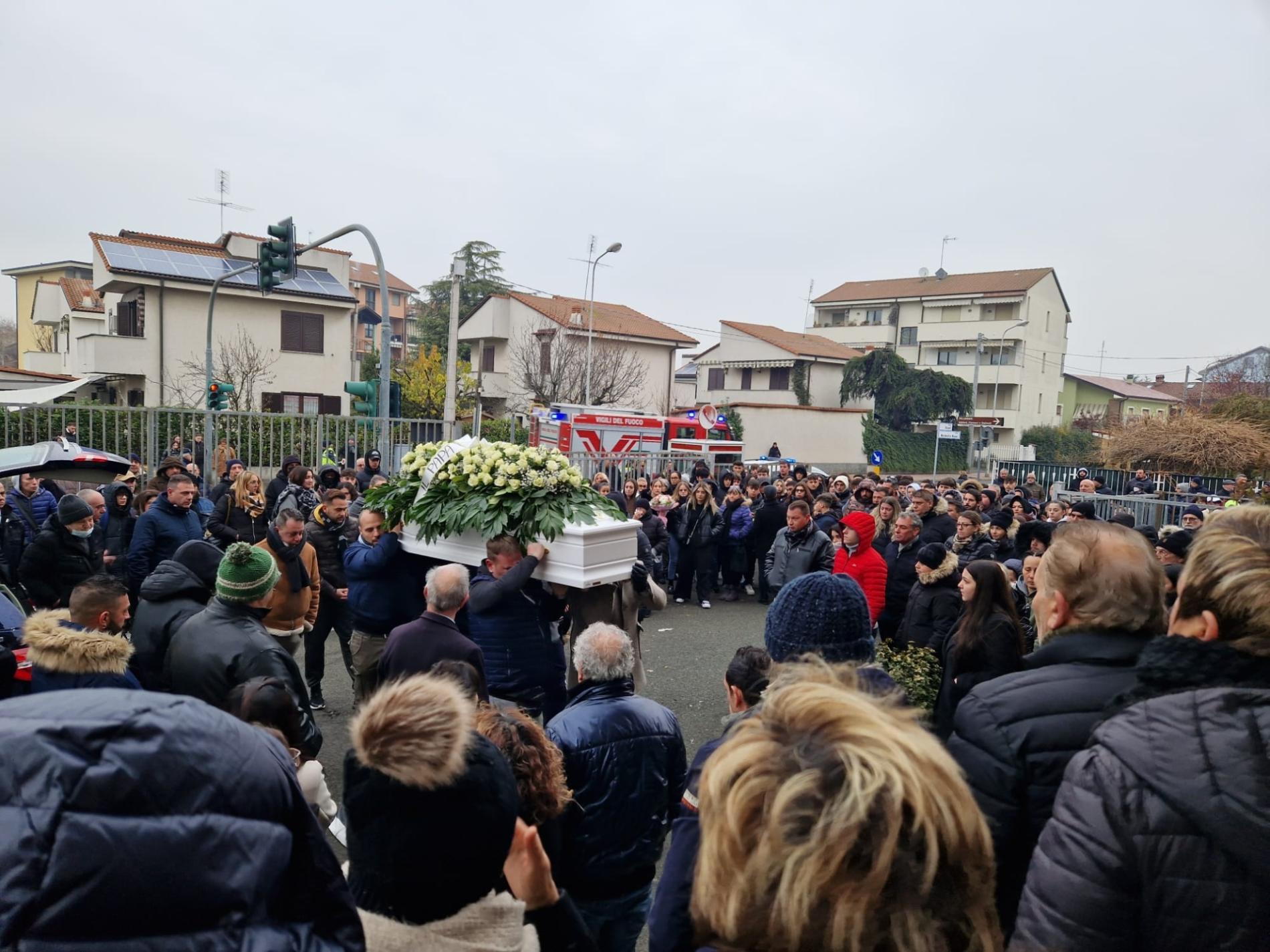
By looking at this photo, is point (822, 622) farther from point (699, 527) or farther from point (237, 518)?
point (699, 527)

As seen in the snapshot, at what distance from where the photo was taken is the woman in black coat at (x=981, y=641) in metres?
4.15

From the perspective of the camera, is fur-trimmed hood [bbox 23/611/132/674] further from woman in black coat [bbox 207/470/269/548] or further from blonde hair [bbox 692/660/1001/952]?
woman in black coat [bbox 207/470/269/548]

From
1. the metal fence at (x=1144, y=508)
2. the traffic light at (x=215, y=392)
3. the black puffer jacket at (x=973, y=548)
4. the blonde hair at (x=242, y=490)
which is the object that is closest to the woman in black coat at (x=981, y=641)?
the black puffer jacket at (x=973, y=548)

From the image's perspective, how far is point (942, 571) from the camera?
18.2ft

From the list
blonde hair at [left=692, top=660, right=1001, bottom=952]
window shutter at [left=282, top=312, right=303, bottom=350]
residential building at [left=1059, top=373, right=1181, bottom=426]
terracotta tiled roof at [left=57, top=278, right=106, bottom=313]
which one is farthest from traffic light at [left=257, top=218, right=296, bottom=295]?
residential building at [left=1059, top=373, right=1181, bottom=426]

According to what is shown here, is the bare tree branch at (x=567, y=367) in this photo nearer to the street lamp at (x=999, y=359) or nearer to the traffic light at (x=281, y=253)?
the street lamp at (x=999, y=359)

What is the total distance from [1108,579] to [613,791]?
69.6 inches

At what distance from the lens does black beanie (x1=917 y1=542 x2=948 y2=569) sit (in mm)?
5504

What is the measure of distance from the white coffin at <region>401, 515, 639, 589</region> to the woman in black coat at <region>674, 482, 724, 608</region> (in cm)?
597

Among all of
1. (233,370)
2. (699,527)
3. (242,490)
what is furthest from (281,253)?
(233,370)

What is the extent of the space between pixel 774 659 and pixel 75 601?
3451mm

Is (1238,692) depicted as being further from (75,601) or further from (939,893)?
(75,601)

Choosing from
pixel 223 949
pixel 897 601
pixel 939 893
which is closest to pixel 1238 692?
pixel 939 893

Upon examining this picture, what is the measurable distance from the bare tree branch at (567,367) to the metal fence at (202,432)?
83.8 ft
